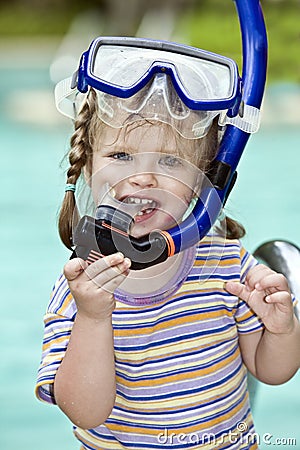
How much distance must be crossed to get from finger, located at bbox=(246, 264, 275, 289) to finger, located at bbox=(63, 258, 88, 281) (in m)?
0.37

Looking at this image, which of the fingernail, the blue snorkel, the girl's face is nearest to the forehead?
the girl's face

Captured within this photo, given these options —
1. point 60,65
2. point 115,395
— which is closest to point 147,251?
point 115,395

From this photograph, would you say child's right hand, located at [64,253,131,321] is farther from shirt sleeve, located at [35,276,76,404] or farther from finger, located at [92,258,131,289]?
shirt sleeve, located at [35,276,76,404]

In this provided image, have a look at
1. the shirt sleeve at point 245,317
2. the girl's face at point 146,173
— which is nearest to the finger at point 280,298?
the shirt sleeve at point 245,317

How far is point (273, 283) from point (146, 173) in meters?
0.33

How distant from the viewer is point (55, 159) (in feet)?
22.4

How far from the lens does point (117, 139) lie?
1674mm

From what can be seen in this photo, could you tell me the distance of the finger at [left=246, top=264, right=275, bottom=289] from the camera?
1783mm

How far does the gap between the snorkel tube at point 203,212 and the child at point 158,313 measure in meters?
0.02

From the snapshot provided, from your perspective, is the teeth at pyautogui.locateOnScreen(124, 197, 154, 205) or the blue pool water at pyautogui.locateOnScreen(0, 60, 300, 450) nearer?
the teeth at pyautogui.locateOnScreen(124, 197, 154, 205)

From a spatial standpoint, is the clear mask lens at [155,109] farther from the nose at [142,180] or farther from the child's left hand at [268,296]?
the child's left hand at [268,296]

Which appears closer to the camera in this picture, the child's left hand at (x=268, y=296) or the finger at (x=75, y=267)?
the finger at (x=75, y=267)

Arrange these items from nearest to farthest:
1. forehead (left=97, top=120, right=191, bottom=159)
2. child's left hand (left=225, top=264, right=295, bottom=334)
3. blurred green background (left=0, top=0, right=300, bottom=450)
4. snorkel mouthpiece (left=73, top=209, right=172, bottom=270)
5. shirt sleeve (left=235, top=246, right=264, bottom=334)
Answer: snorkel mouthpiece (left=73, top=209, right=172, bottom=270) → forehead (left=97, top=120, right=191, bottom=159) → child's left hand (left=225, top=264, right=295, bottom=334) → shirt sleeve (left=235, top=246, right=264, bottom=334) → blurred green background (left=0, top=0, right=300, bottom=450)

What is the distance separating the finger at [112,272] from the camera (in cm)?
155
